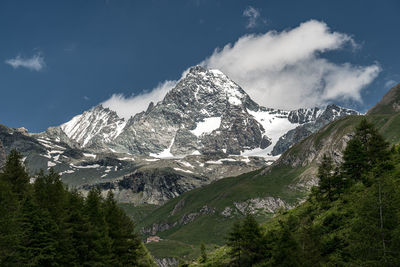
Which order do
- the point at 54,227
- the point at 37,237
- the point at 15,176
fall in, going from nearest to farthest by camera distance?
1. the point at 37,237
2. the point at 54,227
3. the point at 15,176

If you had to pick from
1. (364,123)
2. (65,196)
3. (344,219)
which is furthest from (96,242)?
(364,123)

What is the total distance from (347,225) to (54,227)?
38.5m

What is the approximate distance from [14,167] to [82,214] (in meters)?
13.3

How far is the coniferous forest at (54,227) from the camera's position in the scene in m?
47.0

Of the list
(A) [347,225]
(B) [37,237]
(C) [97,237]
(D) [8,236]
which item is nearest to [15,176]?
(B) [37,237]

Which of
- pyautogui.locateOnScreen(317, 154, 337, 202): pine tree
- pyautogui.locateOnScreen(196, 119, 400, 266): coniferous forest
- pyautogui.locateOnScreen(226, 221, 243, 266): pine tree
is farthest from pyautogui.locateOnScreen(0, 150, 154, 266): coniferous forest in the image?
pyautogui.locateOnScreen(317, 154, 337, 202): pine tree

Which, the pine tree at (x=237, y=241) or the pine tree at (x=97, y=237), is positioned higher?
the pine tree at (x=97, y=237)

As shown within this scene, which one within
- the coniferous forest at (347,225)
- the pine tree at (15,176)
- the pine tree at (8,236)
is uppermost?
the pine tree at (15,176)

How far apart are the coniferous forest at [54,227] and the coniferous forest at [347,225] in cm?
1899

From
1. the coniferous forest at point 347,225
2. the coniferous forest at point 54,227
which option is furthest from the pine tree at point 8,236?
the coniferous forest at point 347,225

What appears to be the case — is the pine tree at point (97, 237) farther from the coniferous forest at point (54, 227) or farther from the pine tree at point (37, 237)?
the pine tree at point (37, 237)

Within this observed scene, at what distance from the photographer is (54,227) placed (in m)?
52.5

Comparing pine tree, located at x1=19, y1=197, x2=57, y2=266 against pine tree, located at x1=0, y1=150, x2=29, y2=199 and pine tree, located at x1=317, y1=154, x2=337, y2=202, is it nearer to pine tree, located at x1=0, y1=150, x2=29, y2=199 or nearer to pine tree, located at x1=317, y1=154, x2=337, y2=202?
pine tree, located at x1=0, y1=150, x2=29, y2=199

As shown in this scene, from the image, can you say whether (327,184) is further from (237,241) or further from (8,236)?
(8,236)
